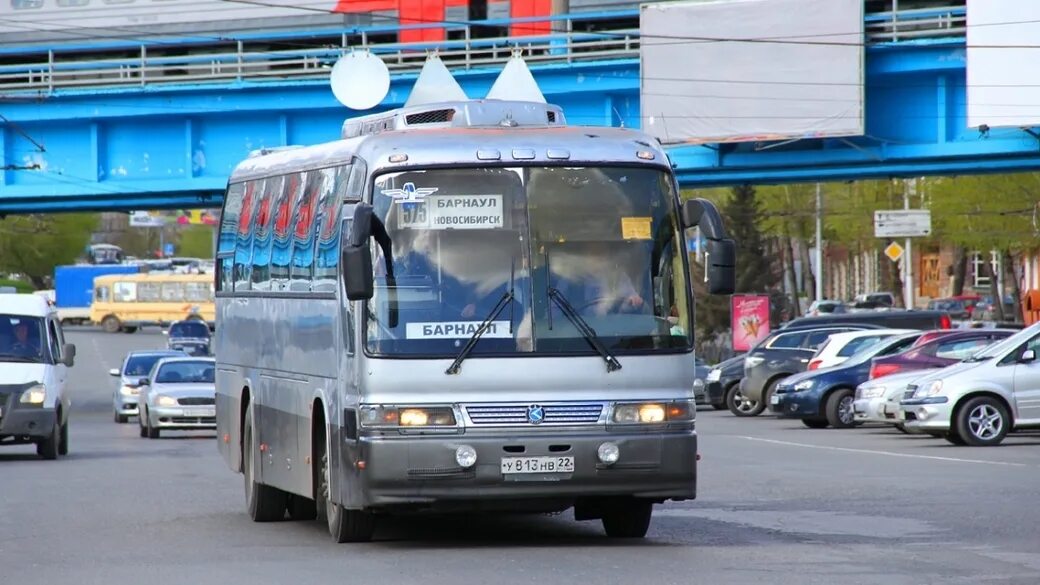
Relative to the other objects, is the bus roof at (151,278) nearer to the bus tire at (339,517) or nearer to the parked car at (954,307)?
the parked car at (954,307)

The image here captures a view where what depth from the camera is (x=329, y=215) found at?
46.3 feet

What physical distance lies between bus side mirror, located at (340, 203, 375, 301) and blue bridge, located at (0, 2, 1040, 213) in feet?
72.6

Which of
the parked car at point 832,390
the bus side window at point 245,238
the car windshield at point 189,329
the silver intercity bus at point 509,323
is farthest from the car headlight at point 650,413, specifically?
the car windshield at point 189,329

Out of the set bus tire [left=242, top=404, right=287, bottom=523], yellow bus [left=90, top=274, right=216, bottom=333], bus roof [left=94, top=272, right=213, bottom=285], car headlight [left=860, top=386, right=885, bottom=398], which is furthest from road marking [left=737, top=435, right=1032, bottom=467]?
yellow bus [left=90, top=274, right=216, bottom=333]

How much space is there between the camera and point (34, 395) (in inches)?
1014

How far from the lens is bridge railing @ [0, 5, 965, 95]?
36.1m

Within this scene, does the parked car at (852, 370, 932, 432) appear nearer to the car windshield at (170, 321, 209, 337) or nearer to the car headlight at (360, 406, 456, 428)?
Result: the car headlight at (360, 406, 456, 428)

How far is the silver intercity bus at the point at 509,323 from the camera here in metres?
12.8

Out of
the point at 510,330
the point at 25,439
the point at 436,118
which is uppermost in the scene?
the point at 436,118

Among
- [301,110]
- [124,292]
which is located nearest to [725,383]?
[301,110]

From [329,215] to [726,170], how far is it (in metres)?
27.0

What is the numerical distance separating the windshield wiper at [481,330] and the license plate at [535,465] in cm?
64

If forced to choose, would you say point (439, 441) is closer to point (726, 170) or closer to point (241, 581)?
point (241, 581)

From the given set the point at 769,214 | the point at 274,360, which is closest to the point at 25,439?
the point at 274,360
